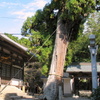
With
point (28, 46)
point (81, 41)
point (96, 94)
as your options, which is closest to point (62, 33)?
point (28, 46)

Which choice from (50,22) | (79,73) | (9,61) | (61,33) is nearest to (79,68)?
(79,73)

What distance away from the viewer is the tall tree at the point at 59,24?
9156mm

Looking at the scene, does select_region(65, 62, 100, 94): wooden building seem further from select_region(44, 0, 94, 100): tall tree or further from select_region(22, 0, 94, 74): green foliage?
select_region(44, 0, 94, 100): tall tree

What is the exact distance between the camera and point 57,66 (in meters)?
Result: 9.53

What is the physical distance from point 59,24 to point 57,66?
2405 mm

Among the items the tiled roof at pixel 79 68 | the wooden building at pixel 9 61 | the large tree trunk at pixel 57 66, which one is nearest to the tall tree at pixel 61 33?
the large tree trunk at pixel 57 66

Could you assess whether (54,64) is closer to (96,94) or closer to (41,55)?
(41,55)

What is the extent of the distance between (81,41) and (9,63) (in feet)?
44.9

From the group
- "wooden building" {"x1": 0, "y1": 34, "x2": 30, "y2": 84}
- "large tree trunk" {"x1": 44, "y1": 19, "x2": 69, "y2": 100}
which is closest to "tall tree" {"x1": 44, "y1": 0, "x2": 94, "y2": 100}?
"large tree trunk" {"x1": 44, "y1": 19, "x2": 69, "y2": 100}

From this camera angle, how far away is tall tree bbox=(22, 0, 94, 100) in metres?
9.16

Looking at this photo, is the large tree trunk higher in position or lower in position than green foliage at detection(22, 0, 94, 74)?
lower

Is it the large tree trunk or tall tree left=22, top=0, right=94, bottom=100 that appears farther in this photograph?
tall tree left=22, top=0, right=94, bottom=100

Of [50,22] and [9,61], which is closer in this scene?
[50,22]

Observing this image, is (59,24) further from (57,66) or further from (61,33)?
(57,66)
